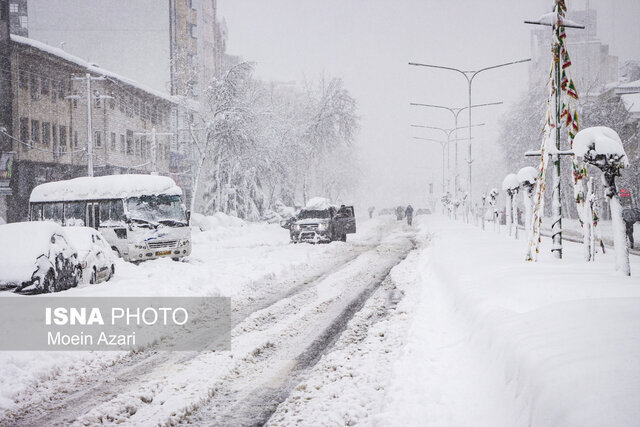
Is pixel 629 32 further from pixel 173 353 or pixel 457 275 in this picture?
pixel 173 353

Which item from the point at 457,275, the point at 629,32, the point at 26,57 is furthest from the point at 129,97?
the point at 629,32

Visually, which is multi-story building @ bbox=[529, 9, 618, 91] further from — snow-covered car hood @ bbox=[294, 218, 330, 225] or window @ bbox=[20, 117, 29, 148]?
window @ bbox=[20, 117, 29, 148]

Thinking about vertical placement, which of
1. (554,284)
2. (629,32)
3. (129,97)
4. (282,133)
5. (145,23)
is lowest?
(554,284)

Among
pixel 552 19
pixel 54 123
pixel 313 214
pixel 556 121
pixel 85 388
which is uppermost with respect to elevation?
pixel 54 123

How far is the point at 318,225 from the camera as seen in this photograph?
27375 mm

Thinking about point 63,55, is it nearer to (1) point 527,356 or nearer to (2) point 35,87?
(2) point 35,87

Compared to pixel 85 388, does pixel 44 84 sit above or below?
above

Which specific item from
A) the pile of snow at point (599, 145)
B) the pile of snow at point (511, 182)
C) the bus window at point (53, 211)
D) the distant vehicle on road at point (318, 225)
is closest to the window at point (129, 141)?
the distant vehicle on road at point (318, 225)

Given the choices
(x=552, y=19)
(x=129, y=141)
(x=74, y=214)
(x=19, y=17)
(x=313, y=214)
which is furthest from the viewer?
(x=19, y=17)

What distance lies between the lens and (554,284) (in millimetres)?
7836

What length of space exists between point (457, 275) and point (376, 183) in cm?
17936

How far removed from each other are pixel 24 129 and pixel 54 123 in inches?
122

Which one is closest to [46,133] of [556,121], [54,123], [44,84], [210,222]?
[54,123]

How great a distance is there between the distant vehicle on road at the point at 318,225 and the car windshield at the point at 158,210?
27.8 feet
